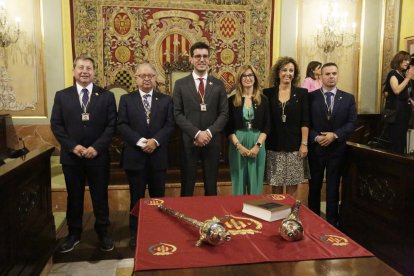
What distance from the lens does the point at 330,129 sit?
339 centimetres

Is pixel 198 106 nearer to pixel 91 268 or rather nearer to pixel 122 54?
pixel 91 268

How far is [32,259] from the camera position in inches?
102

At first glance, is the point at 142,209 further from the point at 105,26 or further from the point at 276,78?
the point at 105,26

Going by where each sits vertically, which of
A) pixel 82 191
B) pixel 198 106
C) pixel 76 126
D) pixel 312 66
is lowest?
pixel 82 191

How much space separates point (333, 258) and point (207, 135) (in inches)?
77.5

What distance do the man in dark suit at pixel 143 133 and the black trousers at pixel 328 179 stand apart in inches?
54.2

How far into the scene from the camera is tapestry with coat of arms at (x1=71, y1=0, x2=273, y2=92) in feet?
18.9

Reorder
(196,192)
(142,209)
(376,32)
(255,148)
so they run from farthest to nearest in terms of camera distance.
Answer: (376,32) < (196,192) < (255,148) < (142,209)

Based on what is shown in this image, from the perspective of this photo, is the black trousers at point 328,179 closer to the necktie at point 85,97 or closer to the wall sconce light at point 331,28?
the necktie at point 85,97

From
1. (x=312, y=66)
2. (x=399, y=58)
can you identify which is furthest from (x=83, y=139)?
(x=399, y=58)

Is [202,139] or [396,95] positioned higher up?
[396,95]

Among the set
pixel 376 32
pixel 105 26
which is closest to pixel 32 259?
pixel 105 26

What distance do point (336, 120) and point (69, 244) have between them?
2.56 metres

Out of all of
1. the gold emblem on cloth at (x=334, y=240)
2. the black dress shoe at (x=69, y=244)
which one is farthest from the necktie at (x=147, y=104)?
the gold emblem on cloth at (x=334, y=240)
